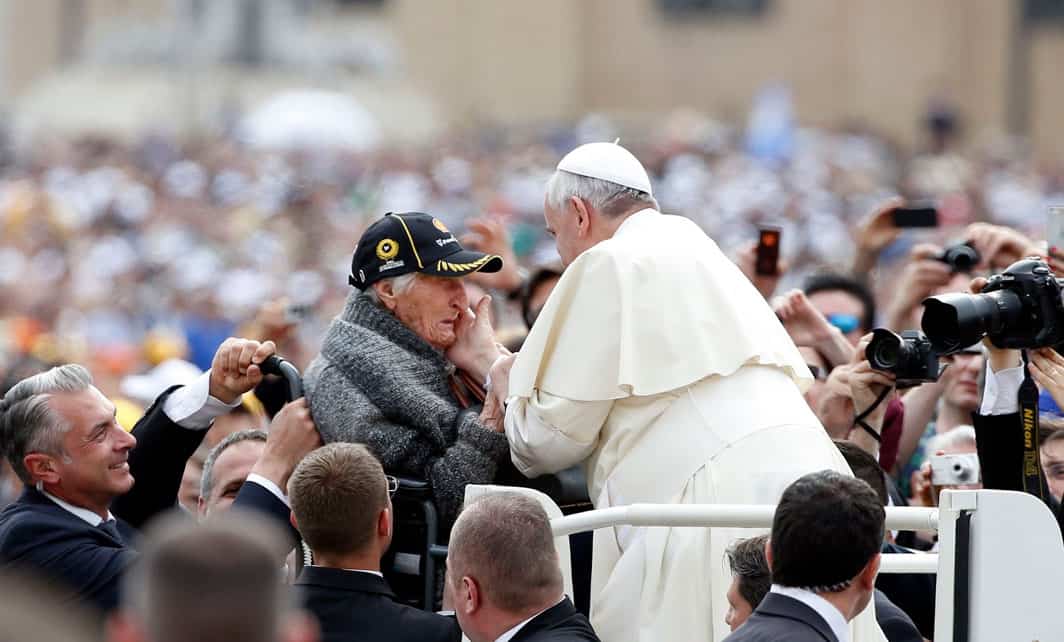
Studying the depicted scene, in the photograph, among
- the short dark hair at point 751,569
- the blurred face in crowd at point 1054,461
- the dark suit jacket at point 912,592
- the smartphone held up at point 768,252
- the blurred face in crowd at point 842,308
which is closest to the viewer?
the short dark hair at point 751,569

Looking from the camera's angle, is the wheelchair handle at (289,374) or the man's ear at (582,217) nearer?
the man's ear at (582,217)

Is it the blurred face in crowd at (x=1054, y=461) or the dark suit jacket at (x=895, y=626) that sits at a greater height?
the blurred face in crowd at (x=1054, y=461)

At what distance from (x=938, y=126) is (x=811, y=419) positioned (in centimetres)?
3934

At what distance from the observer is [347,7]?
52.2m

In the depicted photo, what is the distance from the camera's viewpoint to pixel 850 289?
798 centimetres

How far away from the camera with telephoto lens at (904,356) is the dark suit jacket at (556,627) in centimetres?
125

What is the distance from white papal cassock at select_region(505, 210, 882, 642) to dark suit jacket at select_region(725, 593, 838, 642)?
72 centimetres

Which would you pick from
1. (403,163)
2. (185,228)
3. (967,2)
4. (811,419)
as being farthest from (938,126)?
(811,419)

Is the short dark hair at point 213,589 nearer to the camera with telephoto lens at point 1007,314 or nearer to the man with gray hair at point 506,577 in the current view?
the man with gray hair at point 506,577

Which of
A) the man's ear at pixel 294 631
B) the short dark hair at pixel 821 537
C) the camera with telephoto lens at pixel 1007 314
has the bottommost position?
the short dark hair at pixel 821 537

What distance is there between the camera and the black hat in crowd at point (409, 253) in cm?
542

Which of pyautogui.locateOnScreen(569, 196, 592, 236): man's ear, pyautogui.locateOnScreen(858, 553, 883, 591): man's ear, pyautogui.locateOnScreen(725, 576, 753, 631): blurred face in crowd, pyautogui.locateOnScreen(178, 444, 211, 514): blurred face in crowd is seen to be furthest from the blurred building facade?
pyautogui.locateOnScreen(858, 553, 883, 591): man's ear

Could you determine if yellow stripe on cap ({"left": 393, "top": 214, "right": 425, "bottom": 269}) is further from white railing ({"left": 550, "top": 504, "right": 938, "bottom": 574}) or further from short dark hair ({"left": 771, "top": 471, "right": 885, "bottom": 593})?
short dark hair ({"left": 771, "top": 471, "right": 885, "bottom": 593})

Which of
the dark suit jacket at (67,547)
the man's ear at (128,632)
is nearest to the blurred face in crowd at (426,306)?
the dark suit jacket at (67,547)
